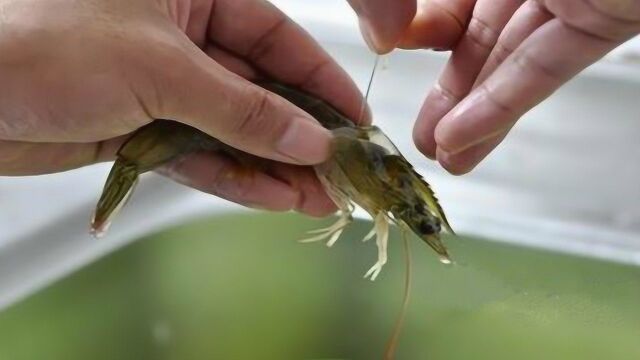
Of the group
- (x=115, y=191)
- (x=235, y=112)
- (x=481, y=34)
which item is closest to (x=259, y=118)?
(x=235, y=112)

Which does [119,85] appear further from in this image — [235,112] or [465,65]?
[465,65]

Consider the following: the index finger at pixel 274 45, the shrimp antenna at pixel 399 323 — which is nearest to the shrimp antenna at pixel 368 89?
the index finger at pixel 274 45

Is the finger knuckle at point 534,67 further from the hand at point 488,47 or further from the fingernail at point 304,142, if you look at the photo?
the fingernail at point 304,142

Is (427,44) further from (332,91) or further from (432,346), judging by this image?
(432,346)

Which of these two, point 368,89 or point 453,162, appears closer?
point 453,162

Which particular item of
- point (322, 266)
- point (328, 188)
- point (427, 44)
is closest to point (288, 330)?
point (322, 266)

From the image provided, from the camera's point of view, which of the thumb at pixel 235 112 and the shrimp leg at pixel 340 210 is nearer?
the thumb at pixel 235 112
